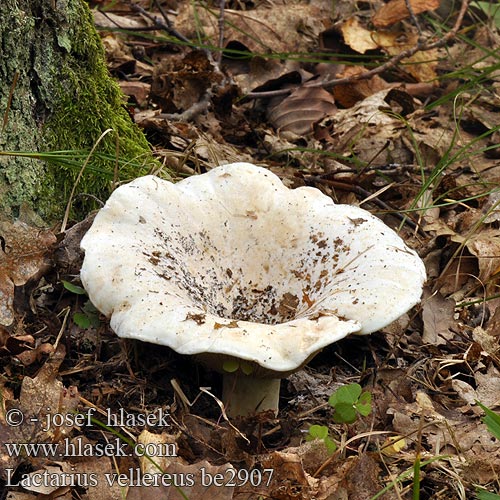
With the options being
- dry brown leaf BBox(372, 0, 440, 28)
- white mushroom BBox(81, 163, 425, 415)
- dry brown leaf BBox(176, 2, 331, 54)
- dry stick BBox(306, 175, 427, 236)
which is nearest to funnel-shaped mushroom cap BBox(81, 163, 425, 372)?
white mushroom BBox(81, 163, 425, 415)

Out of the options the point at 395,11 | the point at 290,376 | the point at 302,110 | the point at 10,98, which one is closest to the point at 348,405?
the point at 290,376

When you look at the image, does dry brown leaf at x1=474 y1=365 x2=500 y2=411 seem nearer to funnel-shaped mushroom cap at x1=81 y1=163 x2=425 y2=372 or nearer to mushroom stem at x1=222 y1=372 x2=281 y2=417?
funnel-shaped mushroom cap at x1=81 y1=163 x2=425 y2=372

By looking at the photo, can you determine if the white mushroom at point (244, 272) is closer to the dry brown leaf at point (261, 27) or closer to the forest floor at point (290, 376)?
the forest floor at point (290, 376)

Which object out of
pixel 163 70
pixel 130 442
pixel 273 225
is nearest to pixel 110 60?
pixel 163 70

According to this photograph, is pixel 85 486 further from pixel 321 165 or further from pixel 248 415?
pixel 321 165

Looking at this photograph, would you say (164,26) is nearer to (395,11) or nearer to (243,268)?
(395,11)

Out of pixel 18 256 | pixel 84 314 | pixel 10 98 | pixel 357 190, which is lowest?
pixel 357 190
